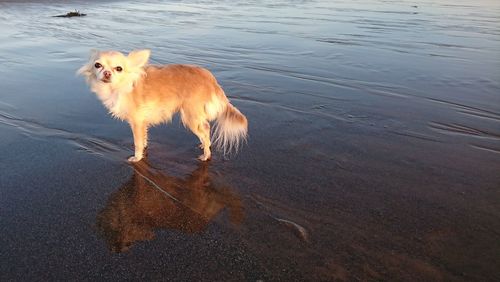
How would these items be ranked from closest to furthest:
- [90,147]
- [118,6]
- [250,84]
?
1. [90,147]
2. [250,84]
3. [118,6]

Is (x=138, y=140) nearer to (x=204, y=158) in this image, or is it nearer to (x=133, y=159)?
(x=133, y=159)

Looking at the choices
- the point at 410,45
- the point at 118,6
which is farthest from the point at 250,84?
the point at 118,6

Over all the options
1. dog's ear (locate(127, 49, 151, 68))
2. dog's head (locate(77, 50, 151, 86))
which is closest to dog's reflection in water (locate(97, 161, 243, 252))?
dog's head (locate(77, 50, 151, 86))

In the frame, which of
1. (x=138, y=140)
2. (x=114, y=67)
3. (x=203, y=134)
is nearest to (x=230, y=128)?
(x=203, y=134)

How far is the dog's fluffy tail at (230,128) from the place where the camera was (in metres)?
3.93

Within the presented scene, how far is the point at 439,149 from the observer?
400 cm

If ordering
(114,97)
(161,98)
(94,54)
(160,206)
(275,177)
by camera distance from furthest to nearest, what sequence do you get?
(161,98) → (114,97) → (94,54) → (275,177) → (160,206)

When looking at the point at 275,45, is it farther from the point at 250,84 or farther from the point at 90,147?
the point at 90,147

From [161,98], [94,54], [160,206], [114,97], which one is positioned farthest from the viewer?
[161,98]

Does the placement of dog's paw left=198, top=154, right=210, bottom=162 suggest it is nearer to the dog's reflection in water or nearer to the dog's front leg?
the dog's reflection in water

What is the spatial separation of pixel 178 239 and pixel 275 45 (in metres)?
6.54

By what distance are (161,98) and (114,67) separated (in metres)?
0.53

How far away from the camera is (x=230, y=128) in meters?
3.95

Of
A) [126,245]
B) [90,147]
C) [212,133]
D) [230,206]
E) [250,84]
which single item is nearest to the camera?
[126,245]
